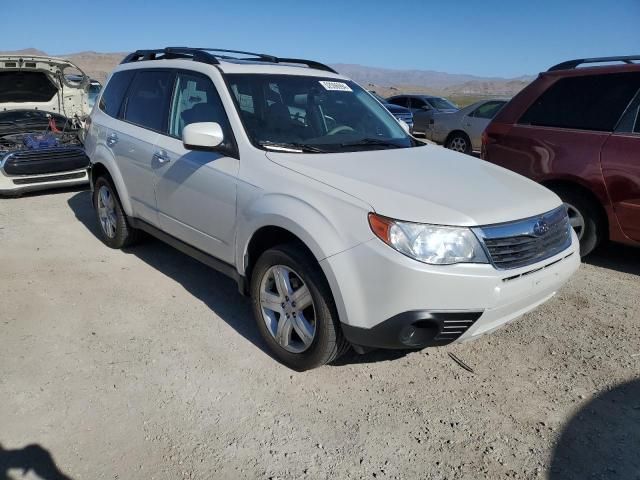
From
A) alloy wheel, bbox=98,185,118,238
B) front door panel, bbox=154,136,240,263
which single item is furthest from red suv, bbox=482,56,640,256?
alloy wheel, bbox=98,185,118,238

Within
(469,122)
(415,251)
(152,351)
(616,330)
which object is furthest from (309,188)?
(469,122)

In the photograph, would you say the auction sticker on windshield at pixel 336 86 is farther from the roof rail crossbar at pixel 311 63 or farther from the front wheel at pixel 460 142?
the front wheel at pixel 460 142

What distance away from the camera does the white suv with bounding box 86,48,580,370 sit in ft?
8.29

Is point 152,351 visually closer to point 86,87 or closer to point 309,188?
point 309,188

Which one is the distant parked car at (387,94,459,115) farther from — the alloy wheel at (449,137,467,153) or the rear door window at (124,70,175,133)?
the rear door window at (124,70,175,133)

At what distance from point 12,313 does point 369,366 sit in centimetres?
266

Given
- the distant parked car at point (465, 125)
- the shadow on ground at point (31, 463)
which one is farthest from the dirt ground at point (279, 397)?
the distant parked car at point (465, 125)

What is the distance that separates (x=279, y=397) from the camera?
114 inches

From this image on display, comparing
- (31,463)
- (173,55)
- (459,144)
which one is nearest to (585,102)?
(173,55)

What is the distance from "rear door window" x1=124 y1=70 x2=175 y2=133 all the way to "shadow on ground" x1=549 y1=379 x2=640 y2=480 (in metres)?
3.43

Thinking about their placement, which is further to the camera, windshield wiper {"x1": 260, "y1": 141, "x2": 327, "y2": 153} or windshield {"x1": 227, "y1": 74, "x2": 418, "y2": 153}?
windshield {"x1": 227, "y1": 74, "x2": 418, "y2": 153}

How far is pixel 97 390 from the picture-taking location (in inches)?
115

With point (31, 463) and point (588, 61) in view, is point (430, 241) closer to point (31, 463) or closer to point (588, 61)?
point (31, 463)

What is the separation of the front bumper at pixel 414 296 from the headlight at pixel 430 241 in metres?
0.04
